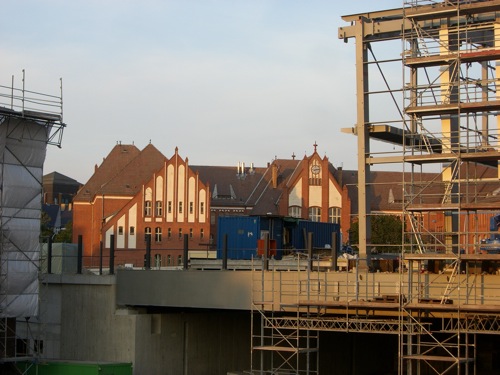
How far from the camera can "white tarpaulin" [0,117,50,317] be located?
105 feet

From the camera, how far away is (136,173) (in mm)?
97312

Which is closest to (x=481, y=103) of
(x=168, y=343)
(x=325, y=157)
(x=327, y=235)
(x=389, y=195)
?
(x=168, y=343)

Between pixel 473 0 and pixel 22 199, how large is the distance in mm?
17233

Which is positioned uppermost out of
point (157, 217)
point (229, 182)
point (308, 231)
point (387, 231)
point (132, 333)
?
point (229, 182)

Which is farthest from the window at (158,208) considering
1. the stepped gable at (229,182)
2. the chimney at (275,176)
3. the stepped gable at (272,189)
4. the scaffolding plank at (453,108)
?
the scaffolding plank at (453,108)

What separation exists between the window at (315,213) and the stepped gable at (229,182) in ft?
33.6

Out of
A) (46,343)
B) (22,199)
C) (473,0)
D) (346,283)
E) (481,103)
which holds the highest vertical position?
(473,0)

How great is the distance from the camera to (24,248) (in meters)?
32.7

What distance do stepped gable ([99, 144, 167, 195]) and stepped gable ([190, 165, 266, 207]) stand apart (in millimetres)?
7030

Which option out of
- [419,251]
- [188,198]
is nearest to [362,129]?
[419,251]

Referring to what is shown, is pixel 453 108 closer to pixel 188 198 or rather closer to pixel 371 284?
pixel 371 284

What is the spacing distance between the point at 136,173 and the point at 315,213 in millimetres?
19012

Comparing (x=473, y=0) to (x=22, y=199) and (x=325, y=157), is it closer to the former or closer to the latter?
(x=22, y=199)

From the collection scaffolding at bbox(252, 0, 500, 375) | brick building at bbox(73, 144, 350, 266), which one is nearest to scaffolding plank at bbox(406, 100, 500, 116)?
scaffolding at bbox(252, 0, 500, 375)
